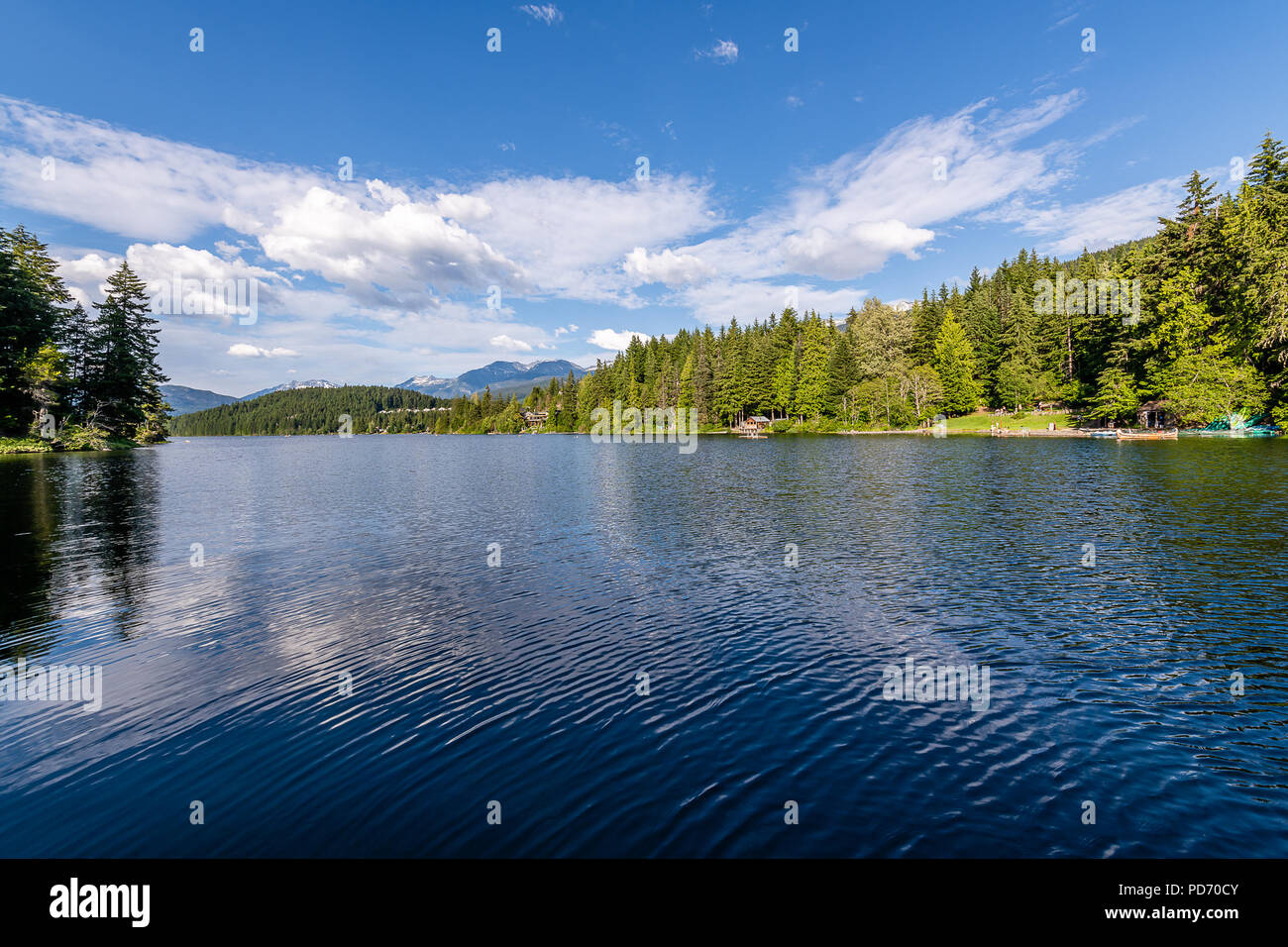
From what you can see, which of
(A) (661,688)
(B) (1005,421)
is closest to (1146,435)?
(B) (1005,421)

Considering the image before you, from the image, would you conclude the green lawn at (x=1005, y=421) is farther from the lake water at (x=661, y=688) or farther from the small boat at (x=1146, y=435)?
the lake water at (x=661, y=688)

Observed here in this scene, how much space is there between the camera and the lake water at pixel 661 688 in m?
10.1

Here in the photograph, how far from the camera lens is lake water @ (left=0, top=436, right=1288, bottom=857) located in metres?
10.1

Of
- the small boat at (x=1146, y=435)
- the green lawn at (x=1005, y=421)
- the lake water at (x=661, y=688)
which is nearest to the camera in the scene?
the lake water at (x=661, y=688)

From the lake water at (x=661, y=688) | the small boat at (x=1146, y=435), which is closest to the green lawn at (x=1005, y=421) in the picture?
the small boat at (x=1146, y=435)

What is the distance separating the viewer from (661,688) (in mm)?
15398

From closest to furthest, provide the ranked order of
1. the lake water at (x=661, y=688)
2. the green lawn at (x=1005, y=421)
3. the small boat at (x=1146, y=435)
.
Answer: the lake water at (x=661, y=688) → the small boat at (x=1146, y=435) → the green lawn at (x=1005, y=421)

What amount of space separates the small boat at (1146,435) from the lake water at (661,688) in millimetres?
59440

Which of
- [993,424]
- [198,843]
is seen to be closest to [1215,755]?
[198,843]

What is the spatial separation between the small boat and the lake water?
59.4 metres

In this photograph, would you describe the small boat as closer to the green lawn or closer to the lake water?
the green lawn

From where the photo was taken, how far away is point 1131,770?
11.1 meters

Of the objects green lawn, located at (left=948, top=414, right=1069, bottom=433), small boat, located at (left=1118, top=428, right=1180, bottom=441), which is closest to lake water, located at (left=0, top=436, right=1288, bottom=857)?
small boat, located at (left=1118, top=428, right=1180, bottom=441)

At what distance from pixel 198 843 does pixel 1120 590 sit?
98.8 ft
